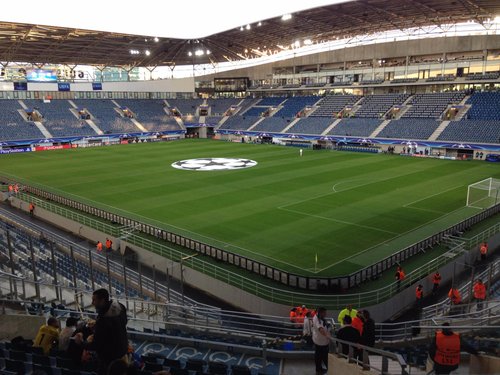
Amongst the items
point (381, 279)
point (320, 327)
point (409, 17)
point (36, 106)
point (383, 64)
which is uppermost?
point (409, 17)

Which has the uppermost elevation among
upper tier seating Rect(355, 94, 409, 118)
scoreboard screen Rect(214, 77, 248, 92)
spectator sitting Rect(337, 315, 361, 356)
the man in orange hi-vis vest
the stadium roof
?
the stadium roof

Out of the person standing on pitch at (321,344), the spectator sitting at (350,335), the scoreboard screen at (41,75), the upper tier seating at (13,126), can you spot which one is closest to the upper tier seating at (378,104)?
the upper tier seating at (13,126)

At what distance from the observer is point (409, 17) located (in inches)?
2228

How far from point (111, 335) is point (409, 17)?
6166 cm

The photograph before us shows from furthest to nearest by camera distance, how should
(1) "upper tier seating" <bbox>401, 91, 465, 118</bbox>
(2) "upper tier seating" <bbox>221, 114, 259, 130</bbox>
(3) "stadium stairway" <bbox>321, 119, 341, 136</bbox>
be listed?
(2) "upper tier seating" <bbox>221, 114, 259, 130</bbox> < (3) "stadium stairway" <bbox>321, 119, 341, 136</bbox> < (1) "upper tier seating" <bbox>401, 91, 465, 118</bbox>

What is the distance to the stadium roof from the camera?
170 ft

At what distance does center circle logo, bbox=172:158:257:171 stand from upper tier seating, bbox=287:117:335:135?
20674 mm

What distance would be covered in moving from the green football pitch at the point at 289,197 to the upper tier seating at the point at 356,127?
27.3 ft

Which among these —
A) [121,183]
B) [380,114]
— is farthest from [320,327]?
[380,114]

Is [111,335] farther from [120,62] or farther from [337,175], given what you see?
[120,62]

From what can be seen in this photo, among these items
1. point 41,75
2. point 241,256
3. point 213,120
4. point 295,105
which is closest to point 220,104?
point 213,120

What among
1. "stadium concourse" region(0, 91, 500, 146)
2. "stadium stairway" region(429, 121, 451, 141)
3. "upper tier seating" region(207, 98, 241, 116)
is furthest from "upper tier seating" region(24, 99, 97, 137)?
"stadium stairway" region(429, 121, 451, 141)

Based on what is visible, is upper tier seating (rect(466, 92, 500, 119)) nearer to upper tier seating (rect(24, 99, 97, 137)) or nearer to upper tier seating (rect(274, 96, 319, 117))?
upper tier seating (rect(274, 96, 319, 117))

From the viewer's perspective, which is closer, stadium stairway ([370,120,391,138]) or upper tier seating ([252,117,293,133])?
stadium stairway ([370,120,391,138])
